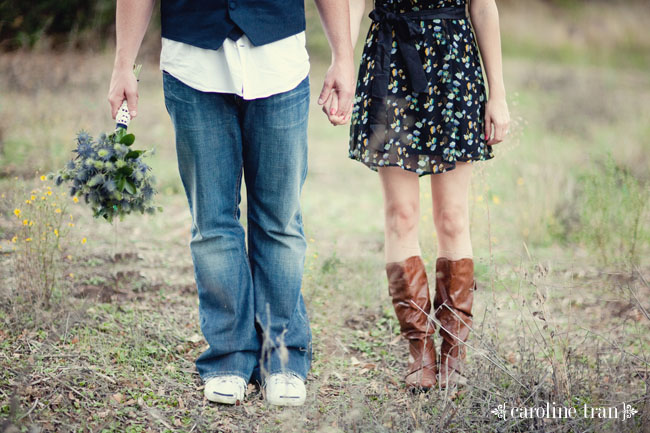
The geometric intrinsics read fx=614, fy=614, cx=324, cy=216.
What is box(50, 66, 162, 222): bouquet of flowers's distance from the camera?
1.97 meters

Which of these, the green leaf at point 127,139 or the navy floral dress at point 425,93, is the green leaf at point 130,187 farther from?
the navy floral dress at point 425,93

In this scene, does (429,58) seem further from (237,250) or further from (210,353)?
(210,353)

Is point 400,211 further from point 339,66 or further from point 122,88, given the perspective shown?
point 122,88

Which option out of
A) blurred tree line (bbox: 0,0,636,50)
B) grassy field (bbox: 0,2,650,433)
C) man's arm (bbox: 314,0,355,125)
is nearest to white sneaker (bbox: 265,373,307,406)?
grassy field (bbox: 0,2,650,433)

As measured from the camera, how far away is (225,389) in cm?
229

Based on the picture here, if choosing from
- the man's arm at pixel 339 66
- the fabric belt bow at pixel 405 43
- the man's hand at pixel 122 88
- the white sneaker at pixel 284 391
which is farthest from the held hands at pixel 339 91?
the white sneaker at pixel 284 391

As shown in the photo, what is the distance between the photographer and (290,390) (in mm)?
2291

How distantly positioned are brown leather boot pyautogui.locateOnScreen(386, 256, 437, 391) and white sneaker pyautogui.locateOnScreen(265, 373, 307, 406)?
0.45m

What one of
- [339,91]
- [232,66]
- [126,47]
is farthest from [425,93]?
[126,47]

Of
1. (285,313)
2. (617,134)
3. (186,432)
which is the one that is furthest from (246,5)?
(617,134)

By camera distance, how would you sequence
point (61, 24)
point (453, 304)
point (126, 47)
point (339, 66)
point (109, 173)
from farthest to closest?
1. point (61, 24)
2. point (453, 304)
3. point (339, 66)
4. point (126, 47)
5. point (109, 173)

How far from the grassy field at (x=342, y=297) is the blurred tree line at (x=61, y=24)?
0.55 meters

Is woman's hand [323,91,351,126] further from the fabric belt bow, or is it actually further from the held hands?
the fabric belt bow

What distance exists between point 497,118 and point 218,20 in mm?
1094
